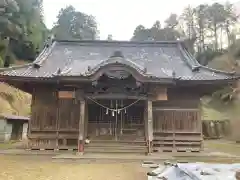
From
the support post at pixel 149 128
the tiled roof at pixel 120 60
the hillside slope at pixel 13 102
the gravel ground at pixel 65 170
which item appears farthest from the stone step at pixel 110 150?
the hillside slope at pixel 13 102

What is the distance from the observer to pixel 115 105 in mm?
13930

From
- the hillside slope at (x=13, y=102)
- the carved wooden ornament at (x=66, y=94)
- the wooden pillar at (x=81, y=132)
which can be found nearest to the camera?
the wooden pillar at (x=81, y=132)

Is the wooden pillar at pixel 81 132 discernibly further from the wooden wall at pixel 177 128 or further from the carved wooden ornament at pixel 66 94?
the wooden wall at pixel 177 128

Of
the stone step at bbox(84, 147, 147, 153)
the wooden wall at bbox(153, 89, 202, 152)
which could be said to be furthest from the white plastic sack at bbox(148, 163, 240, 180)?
the wooden wall at bbox(153, 89, 202, 152)

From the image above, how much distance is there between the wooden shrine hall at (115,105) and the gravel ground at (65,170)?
8.11ft

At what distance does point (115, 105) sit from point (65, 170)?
568cm

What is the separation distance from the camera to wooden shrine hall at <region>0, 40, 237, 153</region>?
1257 centimetres

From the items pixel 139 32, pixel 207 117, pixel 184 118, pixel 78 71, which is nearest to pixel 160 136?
pixel 184 118

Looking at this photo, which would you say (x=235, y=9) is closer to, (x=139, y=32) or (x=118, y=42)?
(x=139, y=32)

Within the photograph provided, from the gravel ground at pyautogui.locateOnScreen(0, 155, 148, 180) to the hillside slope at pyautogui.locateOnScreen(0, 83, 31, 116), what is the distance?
18955 millimetres

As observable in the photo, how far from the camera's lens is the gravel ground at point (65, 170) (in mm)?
7758

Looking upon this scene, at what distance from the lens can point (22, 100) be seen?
33.0m

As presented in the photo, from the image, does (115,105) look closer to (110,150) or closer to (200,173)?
(110,150)

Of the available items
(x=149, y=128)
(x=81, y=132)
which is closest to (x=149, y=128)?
(x=149, y=128)
